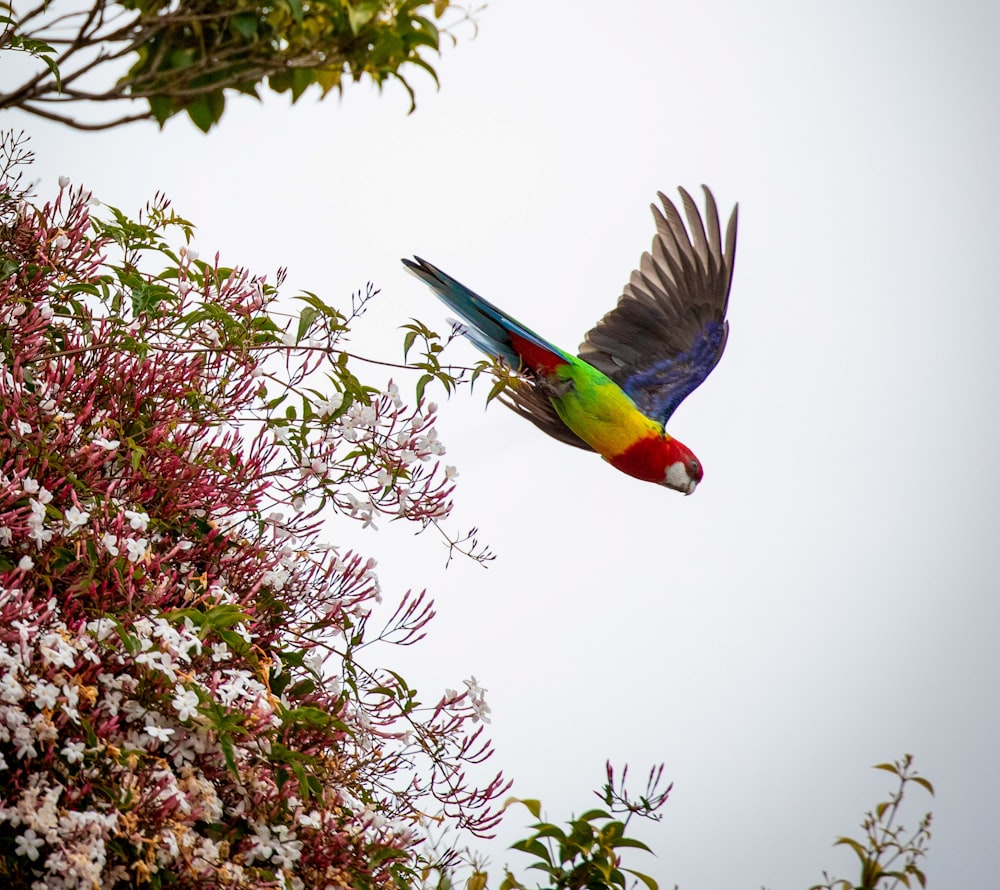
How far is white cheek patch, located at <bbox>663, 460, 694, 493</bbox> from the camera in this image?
293 cm

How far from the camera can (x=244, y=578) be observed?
1600 millimetres

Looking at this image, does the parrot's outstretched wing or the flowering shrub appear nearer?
the flowering shrub

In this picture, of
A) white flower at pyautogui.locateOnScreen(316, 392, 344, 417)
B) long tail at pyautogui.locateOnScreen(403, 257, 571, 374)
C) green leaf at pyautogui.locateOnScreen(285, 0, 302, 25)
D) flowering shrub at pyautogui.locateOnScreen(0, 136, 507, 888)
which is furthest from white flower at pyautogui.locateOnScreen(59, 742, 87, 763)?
long tail at pyautogui.locateOnScreen(403, 257, 571, 374)

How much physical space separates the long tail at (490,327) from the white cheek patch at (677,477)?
450mm

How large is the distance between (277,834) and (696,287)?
1.90 m

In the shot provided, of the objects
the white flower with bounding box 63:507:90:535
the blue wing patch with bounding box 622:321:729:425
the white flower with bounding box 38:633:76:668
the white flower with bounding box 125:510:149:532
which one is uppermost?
the blue wing patch with bounding box 622:321:729:425

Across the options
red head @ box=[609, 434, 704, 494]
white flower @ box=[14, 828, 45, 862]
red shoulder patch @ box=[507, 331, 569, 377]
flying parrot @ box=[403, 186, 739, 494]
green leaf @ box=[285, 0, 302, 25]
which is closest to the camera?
green leaf @ box=[285, 0, 302, 25]

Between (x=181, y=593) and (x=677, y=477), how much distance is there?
1.70 meters

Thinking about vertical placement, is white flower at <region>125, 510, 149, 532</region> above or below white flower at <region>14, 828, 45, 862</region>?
above

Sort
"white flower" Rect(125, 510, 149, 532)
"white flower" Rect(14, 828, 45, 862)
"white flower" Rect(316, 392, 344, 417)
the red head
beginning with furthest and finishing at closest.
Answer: the red head
"white flower" Rect(316, 392, 344, 417)
"white flower" Rect(125, 510, 149, 532)
"white flower" Rect(14, 828, 45, 862)

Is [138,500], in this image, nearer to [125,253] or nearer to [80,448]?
[80,448]

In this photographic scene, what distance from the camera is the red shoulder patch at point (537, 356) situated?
8.75 ft

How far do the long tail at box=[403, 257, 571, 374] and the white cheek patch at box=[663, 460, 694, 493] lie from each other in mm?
450

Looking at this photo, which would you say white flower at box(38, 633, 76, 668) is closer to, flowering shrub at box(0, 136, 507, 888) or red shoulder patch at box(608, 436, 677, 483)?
Answer: flowering shrub at box(0, 136, 507, 888)
